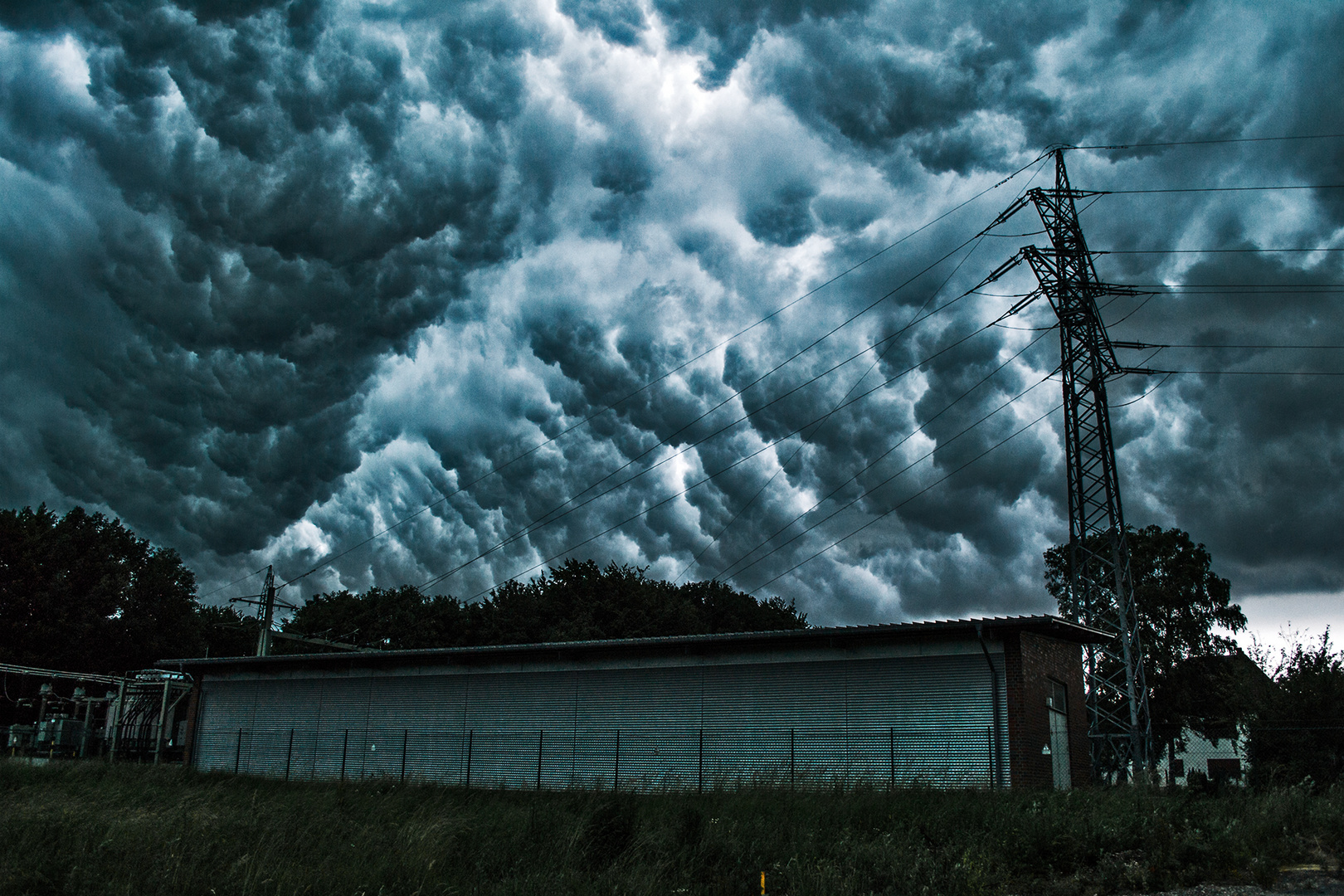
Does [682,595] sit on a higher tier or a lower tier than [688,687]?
higher

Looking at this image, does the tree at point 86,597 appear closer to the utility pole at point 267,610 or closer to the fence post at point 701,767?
the utility pole at point 267,610

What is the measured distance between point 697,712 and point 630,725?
2.09 metres

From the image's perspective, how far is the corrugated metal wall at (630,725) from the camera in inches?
876

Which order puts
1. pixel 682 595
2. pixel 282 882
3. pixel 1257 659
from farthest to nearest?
pixel 682 595 → pixel 1257 659 → pixel 282 882

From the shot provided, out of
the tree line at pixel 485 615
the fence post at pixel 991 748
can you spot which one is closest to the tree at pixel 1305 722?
the tree line at pixel 485 615

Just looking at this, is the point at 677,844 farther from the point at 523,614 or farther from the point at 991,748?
the point at 523,614

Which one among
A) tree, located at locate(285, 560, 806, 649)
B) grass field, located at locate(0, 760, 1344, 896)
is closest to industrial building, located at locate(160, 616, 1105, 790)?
grass field, located at locate(0, 760, 1344, 896)

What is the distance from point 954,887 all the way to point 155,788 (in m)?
16.2

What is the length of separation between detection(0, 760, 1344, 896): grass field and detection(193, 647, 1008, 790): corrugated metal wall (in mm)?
4383

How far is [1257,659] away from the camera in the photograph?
28156mm

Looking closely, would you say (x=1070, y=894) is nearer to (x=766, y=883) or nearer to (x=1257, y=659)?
(x=766, y=883)

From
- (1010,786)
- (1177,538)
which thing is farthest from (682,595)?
(1010,786)

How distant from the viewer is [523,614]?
217 ft

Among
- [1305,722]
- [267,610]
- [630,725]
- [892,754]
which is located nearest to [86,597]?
[267,610]
